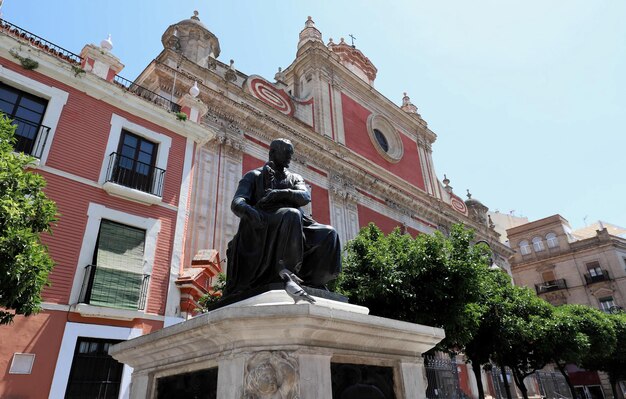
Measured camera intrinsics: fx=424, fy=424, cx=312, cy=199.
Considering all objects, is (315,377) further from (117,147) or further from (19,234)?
(117,147)

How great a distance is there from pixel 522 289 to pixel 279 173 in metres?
15.1

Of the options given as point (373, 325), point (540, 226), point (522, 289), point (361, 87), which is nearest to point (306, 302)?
point (373, 325)

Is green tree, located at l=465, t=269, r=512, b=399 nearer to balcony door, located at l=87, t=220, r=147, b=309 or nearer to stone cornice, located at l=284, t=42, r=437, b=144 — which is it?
balcony door, located at l=87, t=220, r=147, b=309

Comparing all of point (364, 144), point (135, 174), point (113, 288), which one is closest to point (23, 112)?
point (135, 174)

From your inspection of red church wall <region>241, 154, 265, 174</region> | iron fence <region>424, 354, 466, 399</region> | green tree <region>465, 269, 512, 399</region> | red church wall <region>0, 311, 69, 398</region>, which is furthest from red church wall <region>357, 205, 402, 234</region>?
red church wall <region>0, 311, 69, 398</region>

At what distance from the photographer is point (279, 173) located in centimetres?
405

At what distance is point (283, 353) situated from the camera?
2.58 m

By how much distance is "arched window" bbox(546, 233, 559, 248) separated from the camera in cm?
3347

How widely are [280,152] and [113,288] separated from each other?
20.5 ft

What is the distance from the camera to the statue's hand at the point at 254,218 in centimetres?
350

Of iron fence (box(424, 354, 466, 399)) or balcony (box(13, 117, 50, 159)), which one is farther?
iron fence (box(424, 354, 466, 399))

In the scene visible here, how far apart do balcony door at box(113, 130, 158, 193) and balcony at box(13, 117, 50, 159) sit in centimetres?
153

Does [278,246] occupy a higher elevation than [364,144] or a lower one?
lower

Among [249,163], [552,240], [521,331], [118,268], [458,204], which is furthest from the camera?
[552,240]
